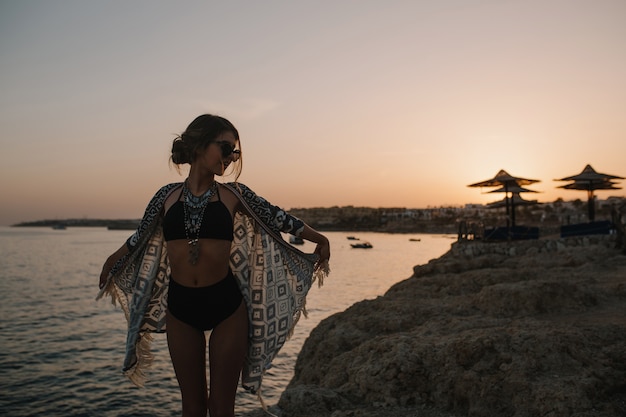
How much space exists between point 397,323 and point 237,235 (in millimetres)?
3969

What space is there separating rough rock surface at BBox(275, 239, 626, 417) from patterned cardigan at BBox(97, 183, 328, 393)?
1480 mm

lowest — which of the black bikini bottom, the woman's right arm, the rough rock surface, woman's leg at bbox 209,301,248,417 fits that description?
the rough rock surface

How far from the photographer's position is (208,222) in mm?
2850

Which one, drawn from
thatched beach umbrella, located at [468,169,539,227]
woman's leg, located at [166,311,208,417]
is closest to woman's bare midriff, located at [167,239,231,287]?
woman's leg, located at [166,311,208,417]

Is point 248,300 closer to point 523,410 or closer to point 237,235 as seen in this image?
point 237,235

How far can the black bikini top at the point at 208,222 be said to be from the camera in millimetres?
2848

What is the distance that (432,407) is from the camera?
4.31 meters

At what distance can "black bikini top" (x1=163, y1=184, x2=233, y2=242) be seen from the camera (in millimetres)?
2848

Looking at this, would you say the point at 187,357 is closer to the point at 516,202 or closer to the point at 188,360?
the point at 188,360

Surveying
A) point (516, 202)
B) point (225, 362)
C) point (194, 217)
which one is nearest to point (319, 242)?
point (194, 217)

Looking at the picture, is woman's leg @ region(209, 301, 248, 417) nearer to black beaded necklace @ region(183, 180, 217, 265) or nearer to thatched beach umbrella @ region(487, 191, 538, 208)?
black beaded necklace @ region(183, 180, 217, 265)

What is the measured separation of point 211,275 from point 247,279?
A: 15.5 inches

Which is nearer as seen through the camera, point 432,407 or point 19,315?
point 432,407

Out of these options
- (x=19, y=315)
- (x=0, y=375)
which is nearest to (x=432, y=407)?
(x=0, y=375)
